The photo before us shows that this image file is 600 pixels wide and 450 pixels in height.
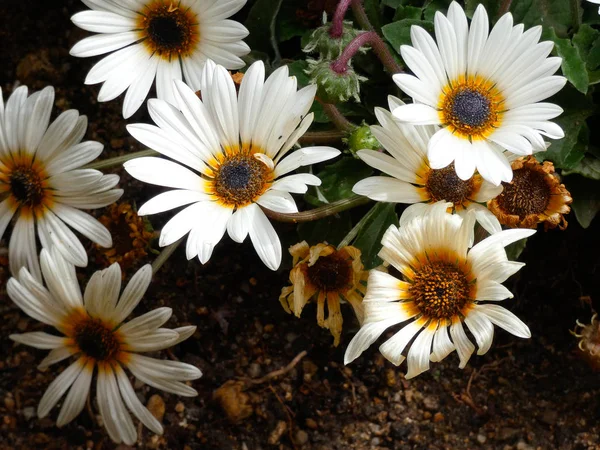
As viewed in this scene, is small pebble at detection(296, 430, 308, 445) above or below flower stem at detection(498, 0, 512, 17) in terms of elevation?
below

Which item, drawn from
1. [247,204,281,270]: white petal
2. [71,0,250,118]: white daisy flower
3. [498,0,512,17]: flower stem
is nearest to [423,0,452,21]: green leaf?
[498,0,512,17]: flower stem

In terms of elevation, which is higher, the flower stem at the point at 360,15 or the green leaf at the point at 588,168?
the flower stem at the point at 360,15

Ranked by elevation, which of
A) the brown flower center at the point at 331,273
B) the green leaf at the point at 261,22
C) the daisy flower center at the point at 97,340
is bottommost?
the daisy flower center at the point at 97,340

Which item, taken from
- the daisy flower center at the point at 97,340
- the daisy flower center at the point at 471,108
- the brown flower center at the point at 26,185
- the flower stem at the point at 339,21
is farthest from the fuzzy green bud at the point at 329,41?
the daisy flower center at the point at 97,340

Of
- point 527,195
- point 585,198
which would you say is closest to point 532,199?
point 527,195

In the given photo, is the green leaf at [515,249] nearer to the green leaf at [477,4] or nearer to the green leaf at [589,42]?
the green leaf at [589,42]

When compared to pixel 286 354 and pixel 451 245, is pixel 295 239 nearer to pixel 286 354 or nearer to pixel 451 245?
pixel 286 354

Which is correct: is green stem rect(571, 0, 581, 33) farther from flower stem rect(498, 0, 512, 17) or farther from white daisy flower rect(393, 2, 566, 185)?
white daisy flower rect(393, 2, 566, 185)

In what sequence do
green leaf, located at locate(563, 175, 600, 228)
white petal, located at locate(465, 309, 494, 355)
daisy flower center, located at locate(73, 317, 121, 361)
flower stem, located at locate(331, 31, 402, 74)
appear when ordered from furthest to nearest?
green leaf, located at locate(563, 175, 600, 228)
daisy flower center, located at locate(73, 317, 121, 361)
flower stem, located at locate(331, 31, 402, 74)
white petal, located at locate(465, 309, 494, 355)
